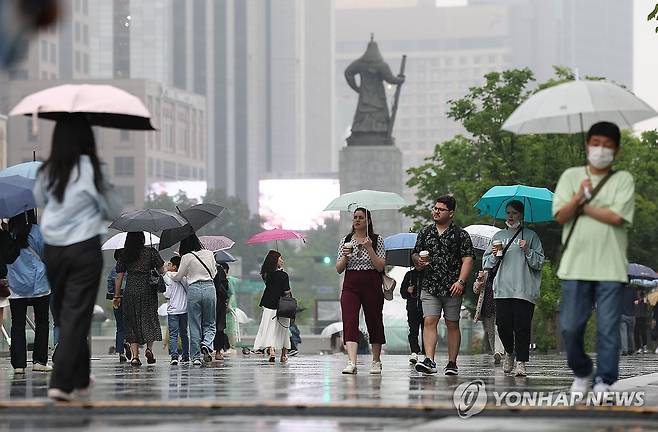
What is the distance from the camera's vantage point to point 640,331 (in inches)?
1617

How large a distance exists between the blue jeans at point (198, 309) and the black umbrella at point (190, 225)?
704mm

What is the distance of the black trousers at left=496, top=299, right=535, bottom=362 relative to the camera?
15.8 meters

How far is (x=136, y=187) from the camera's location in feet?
596

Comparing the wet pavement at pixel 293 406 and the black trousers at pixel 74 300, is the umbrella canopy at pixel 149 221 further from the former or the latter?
the black trousers at pixel 74 300

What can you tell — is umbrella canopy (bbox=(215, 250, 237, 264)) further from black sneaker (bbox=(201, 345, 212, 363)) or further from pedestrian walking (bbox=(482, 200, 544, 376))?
pedestrian walking (bbox=(482, 200, 544, 376))

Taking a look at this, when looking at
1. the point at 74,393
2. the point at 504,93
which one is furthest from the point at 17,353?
the point at 504,93

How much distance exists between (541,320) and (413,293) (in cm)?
2086

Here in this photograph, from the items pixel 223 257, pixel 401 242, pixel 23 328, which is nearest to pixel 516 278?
pixel 23 328

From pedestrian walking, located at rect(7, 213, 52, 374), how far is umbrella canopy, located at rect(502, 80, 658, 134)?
6438 mm

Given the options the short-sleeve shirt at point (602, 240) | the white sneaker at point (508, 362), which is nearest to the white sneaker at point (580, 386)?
the short-sleeve shirt at point (602, 240)

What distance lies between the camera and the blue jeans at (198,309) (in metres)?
20.6

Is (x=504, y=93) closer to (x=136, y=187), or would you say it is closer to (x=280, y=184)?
(x=280, y=184)

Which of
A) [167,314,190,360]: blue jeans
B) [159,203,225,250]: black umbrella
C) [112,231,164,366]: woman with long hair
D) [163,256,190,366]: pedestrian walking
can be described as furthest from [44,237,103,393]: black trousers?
[167,314,190,360]: blue jeans

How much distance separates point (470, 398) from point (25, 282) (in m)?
6.76
